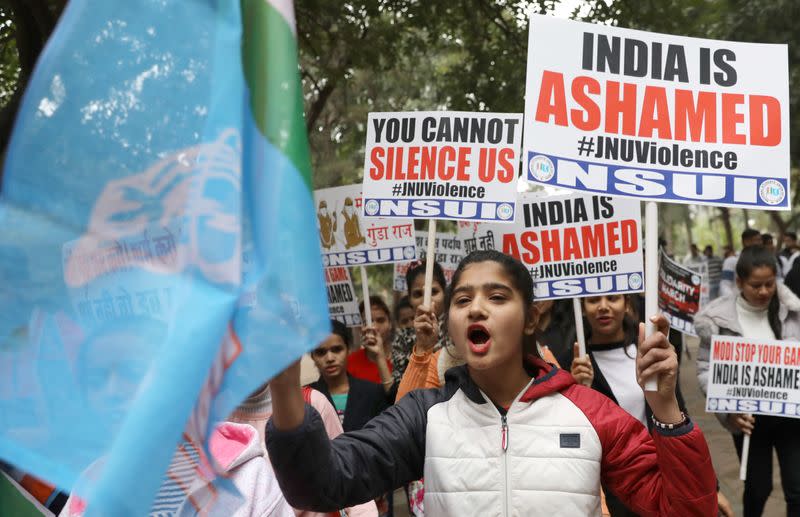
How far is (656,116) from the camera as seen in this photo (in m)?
3.77

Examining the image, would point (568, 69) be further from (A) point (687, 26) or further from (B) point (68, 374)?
(A) point (687, 26)

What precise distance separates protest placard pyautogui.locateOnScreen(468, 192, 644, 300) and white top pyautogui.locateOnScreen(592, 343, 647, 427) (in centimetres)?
56

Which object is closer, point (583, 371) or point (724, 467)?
point (583, 371)

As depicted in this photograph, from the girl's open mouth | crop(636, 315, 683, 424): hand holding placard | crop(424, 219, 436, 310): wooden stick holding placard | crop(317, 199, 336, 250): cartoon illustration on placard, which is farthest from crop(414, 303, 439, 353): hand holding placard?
crop(317, 199, 336, 250): cartoon illustration on placard

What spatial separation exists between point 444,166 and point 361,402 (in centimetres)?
157

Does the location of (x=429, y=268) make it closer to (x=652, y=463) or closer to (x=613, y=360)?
(x=613, y=360)

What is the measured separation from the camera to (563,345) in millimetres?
6379

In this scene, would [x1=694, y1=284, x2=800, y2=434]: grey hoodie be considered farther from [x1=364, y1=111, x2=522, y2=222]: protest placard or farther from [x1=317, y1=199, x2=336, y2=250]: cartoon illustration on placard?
[x1=317, y1=199, x2=336, y2=250]: cartoon illustration on placard

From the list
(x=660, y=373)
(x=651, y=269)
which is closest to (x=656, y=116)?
(x=651, y=269)

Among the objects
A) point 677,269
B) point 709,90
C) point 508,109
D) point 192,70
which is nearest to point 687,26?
point 508,109

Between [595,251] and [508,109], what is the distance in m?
7.00

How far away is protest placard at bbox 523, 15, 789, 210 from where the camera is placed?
12.2 ft

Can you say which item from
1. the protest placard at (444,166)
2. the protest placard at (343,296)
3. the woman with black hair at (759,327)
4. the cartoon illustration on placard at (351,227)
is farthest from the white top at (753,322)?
the protest placard at (343,296)

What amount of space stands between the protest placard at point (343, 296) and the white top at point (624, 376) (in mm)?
3487
